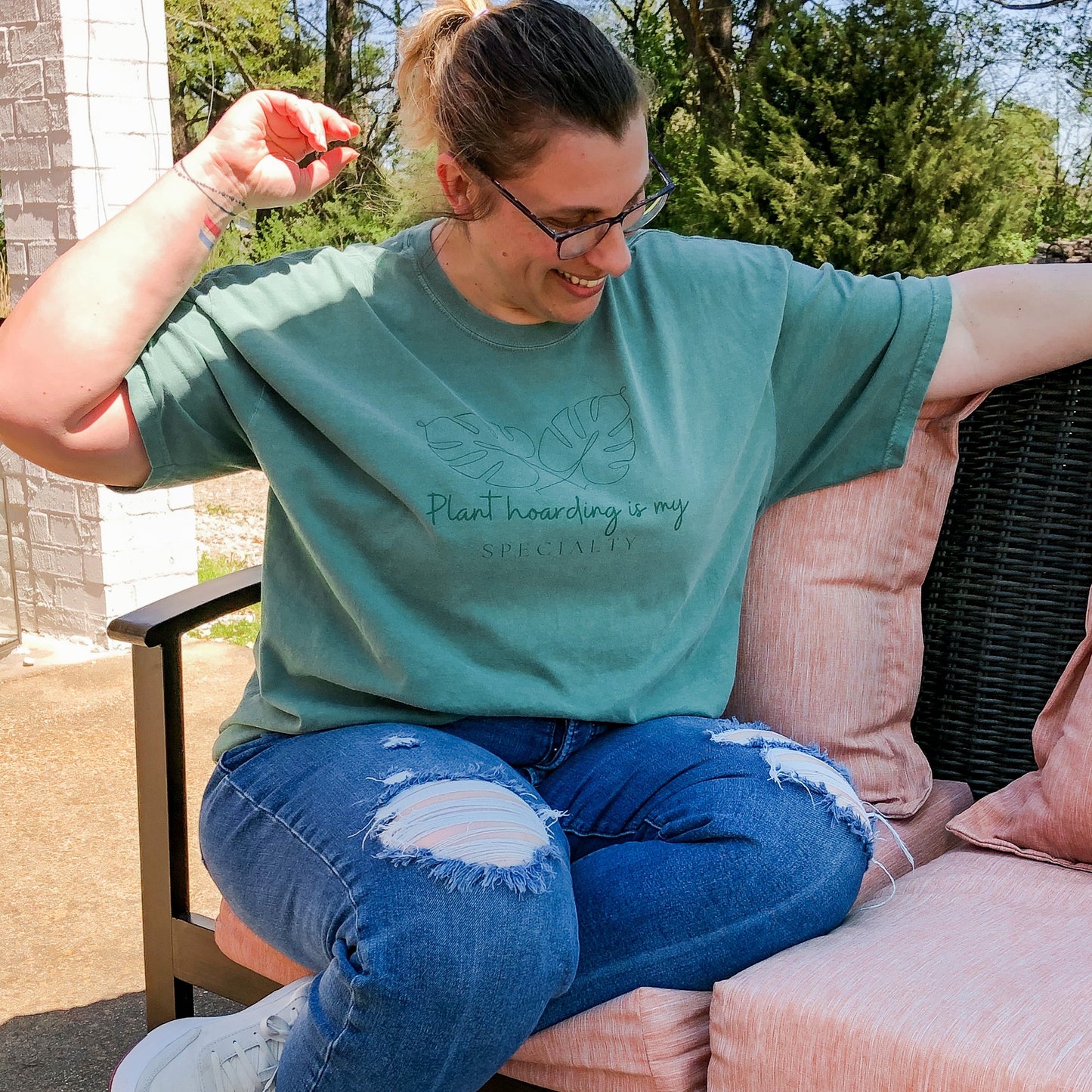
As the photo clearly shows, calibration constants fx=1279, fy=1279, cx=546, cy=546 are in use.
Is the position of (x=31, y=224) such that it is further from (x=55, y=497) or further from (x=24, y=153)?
(x=55, y=497)

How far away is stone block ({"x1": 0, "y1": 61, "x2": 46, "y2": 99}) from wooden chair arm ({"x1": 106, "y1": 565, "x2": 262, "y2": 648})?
2.60 m

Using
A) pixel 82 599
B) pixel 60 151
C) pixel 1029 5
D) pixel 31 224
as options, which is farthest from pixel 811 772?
pixel 1029 5

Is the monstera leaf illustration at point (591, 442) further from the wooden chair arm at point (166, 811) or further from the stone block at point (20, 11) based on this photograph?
the stone block at point (20, 11)

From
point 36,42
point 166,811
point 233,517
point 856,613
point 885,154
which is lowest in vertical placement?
point 233,517

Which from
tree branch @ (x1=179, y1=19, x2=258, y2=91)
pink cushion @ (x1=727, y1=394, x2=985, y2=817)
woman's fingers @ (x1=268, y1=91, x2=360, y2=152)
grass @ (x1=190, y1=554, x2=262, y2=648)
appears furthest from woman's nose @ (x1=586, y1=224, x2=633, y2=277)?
tree branch @ (x1=179, y1=19, x2=258, y2=91)

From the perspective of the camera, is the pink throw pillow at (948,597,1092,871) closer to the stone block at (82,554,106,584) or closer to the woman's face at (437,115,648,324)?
the woman's face at (437,115,648,324)

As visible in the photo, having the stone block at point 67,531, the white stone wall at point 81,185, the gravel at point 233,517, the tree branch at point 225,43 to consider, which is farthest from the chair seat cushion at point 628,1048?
the tree branch at point 225,43

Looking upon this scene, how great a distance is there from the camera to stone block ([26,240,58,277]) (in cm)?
395

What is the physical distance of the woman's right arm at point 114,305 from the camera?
4.74ft

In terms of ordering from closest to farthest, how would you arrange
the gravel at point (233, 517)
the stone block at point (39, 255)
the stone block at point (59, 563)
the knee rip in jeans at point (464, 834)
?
the knee rip in jeans at point (464, 834) → the stone block at point (39, 255) → the stone block at point (59, 563) → the gravel at point (233, 517)

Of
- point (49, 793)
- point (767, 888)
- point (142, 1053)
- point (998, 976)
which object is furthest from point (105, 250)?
point (49, 793)

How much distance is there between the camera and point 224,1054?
1.38m

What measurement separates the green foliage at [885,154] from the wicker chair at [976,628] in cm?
320

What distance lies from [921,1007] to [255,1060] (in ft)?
2.26
